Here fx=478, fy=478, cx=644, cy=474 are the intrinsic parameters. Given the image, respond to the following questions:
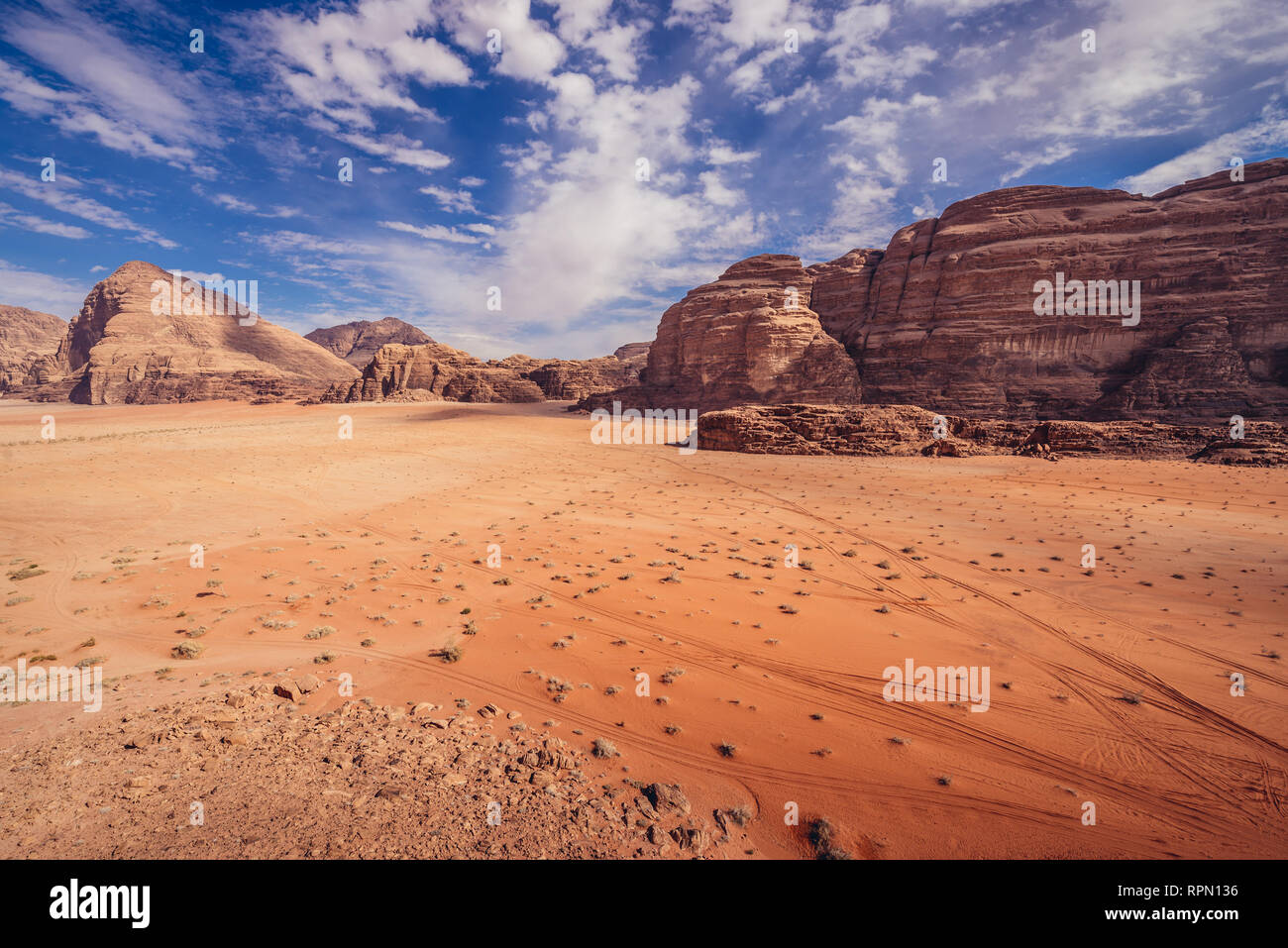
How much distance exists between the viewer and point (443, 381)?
2744 inches

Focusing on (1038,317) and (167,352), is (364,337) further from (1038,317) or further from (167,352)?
(1038,317)

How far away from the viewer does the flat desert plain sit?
368cm

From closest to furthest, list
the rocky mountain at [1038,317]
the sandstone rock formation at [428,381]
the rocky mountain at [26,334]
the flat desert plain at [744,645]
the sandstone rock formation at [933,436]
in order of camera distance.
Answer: the flat desert plain at [744,645] → the sandstone rock formation at [933,436] → the rocky mountain at [1038,317] → the sandstone rock formation at [428,381] → the rocky mountain at [26,334]

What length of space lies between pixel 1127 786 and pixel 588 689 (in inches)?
192

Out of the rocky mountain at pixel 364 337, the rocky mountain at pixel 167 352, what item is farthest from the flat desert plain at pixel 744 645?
the rocky mountain at pixel 364 337

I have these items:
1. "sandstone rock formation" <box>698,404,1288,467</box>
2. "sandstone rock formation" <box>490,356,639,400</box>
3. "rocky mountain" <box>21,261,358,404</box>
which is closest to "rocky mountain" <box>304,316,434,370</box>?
"rocky mountain" <box>21,261,358,404</box>

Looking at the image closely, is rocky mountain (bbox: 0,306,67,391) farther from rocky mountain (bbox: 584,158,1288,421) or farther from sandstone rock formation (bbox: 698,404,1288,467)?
sandstone rock formation (bbox: 698,404,1288,467)

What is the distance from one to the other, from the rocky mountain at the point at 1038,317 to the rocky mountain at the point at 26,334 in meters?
150

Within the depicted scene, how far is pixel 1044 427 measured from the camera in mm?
27562

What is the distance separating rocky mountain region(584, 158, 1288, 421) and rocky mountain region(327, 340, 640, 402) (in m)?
24.1

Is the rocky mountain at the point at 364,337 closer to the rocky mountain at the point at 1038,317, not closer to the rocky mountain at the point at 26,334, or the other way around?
the rocky mountain at the point at 26,334

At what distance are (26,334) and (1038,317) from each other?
21549 cm

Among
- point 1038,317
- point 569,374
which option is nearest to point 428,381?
point 569,374

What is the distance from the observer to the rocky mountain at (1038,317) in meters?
35.2
